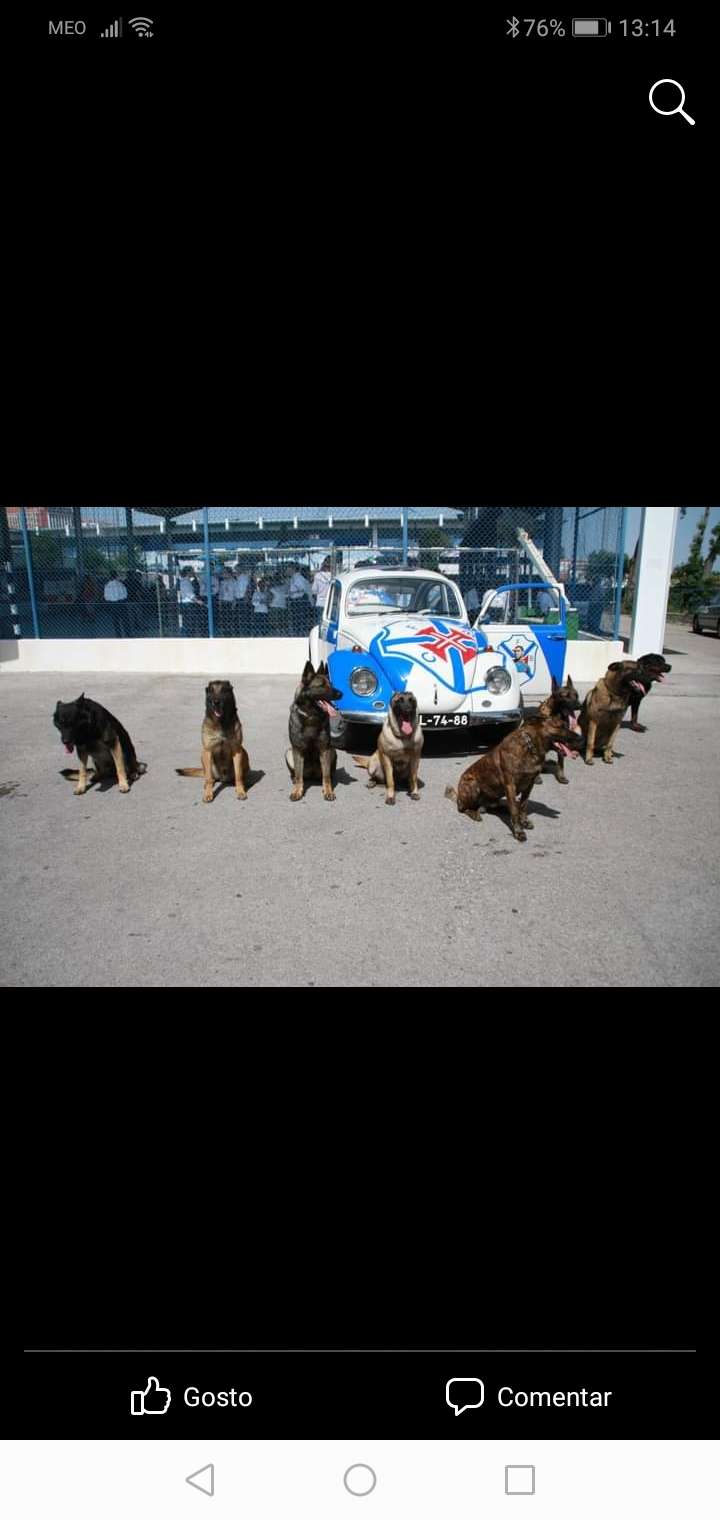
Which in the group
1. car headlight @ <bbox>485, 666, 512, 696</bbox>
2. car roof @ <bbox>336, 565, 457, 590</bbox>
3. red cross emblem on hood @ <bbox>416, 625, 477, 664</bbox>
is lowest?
car headlight @ <bbox>485, 666, 512, 696</bbox>

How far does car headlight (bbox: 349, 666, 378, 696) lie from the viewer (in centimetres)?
580

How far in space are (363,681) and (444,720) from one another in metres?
0.76

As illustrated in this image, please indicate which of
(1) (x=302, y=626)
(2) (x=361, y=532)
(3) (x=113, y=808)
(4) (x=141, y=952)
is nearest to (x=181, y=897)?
(4) (x=141, y=952)

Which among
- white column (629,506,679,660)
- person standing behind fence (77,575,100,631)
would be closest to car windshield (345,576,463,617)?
white column (629,506,679,660)

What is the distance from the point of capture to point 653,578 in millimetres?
10875

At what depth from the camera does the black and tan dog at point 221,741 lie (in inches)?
194

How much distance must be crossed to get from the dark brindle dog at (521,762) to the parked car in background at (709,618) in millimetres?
13623

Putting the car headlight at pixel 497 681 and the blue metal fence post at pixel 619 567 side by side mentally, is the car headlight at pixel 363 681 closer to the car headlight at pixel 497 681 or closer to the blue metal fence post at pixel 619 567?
the car headlight at pixel 497 681

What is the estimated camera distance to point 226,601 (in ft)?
41.2

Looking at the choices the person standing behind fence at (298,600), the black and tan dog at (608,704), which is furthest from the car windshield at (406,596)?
the person standing behind fence at (298,600)
